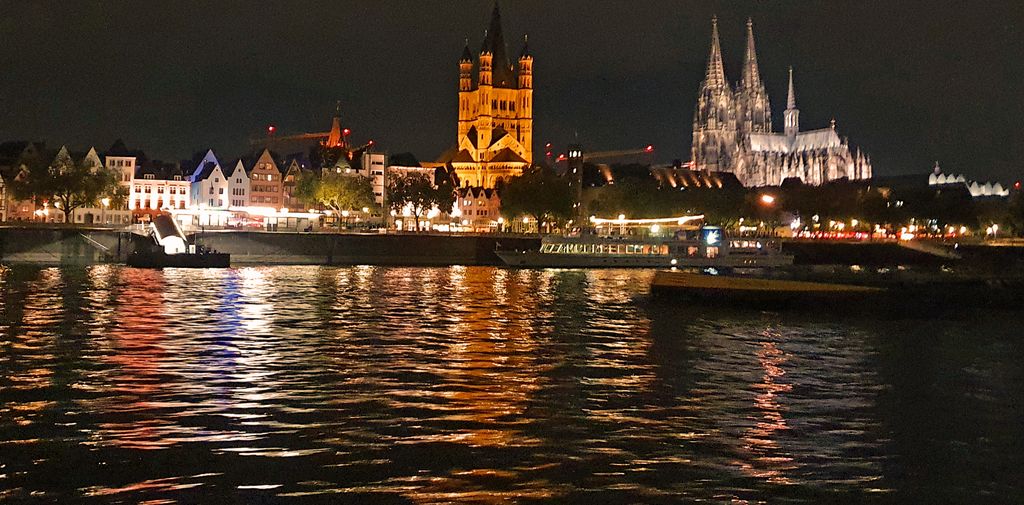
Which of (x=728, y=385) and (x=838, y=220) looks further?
(x=838, y=220)

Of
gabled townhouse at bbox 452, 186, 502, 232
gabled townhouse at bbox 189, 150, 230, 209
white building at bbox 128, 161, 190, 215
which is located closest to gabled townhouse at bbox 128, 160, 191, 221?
white building at bbox 128, 161, 190, 215

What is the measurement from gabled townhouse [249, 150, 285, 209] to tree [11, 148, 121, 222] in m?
26.6

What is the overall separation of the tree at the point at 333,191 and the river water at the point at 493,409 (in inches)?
3834

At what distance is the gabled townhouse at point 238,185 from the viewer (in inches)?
5763

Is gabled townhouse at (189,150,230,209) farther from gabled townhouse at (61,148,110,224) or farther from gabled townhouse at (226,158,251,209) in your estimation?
gabled townhouse at (61,148,110,224)

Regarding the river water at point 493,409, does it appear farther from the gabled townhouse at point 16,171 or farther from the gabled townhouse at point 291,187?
the gabled townhouse at point 291,187

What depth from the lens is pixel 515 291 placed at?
62.7 m

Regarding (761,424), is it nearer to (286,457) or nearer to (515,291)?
(286,457)

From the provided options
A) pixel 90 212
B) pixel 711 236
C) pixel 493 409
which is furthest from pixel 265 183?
pixel 493 409

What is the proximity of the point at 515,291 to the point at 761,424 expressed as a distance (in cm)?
4247

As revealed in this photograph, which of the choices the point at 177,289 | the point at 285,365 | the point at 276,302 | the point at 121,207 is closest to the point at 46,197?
the point at 121,207

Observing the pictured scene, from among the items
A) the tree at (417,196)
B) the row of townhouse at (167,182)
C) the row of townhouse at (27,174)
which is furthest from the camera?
the tree at (417,196)

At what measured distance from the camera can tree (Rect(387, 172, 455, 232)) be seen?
153 metres

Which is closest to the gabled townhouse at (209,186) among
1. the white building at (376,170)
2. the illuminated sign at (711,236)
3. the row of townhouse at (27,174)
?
the row of townhouse at (27,174)
